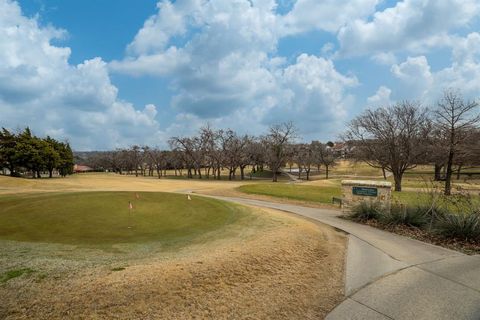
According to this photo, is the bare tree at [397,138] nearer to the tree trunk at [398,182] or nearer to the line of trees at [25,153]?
the tree trunk at [398,182]

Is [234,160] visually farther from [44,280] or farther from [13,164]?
[44,280]

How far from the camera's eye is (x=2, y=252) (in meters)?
9.61

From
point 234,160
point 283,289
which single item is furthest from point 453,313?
point 234,160

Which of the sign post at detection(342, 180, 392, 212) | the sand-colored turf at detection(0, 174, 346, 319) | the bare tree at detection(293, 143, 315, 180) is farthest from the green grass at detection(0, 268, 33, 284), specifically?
the bare tree at detection(293, 143, 315, 180)

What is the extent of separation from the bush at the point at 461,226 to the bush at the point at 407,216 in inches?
60.4

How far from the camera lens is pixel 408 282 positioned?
7.38 metres

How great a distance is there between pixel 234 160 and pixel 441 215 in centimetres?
6047

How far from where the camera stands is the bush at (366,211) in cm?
1622

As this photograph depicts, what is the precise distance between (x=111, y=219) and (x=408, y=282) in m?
12.7

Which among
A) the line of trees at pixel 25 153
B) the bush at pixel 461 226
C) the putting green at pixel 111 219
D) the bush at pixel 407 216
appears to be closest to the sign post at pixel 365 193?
the bush at pixel 407 216

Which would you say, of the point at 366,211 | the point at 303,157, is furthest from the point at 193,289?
the point at 303,157

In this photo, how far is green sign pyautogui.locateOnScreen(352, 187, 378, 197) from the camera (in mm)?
17891

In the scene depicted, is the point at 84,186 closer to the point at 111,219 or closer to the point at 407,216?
the point at 111,219

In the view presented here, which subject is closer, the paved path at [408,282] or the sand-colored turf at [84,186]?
the paved path at [408,282]
